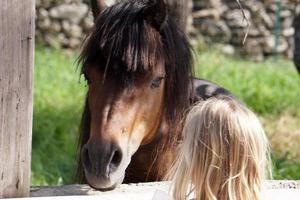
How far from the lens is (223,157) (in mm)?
2586

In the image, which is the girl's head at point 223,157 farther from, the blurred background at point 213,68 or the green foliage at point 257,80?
the green foliage at point 257,80

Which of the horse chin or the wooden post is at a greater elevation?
Result: the wooden post

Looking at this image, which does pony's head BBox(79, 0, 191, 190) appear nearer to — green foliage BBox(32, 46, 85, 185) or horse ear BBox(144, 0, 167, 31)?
horse ear BBox(144, 0, 167, 31)

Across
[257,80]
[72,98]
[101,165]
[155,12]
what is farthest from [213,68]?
[101,165]

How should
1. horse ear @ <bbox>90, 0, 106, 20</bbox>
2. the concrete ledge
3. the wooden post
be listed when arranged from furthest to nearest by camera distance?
horse ear @ <bbox>90, 0, 106, 20</bbox>, the concrete ledge, the wooden post

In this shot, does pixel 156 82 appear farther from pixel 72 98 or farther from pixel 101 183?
pixel 72 98

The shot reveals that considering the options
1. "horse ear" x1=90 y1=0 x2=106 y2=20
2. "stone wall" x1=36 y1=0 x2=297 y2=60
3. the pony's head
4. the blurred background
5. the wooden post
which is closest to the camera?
the wooden post

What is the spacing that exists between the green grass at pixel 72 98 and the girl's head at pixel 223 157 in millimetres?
2913

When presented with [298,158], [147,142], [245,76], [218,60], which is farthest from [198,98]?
[218,60]

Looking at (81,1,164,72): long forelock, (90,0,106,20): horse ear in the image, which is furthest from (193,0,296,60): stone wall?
(81,1,164,72): long forelock

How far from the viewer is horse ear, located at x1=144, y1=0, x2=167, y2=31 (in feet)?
12.0

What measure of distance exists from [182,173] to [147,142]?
3.67 ft

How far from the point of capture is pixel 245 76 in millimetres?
10008

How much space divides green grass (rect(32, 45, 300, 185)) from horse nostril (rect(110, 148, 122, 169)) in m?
2.21
